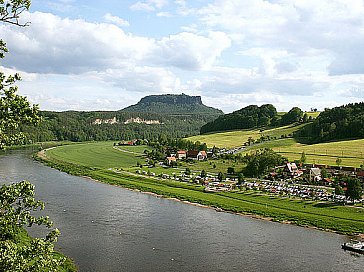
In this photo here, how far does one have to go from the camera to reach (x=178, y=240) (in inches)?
1423

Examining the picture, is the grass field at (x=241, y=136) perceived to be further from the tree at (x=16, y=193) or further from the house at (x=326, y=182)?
the tree at (x=16, y=193)

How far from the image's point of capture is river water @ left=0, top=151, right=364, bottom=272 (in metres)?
30.5

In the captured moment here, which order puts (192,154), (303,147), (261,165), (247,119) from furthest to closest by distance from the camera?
1. (247,119)
2. (303,147)
3. (192,154)
4. (261,165)

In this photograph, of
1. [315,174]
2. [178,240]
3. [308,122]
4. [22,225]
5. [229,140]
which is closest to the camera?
[22,225]

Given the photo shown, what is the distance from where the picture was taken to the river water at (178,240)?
30.5m

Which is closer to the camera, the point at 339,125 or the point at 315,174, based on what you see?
the point at 315,174

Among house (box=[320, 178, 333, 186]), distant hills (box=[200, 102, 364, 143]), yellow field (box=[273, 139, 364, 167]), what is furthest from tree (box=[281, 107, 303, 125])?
house (box=[320, 178, 333, 186])

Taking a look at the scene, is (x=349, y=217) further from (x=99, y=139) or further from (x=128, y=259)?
(x=99, y=139)

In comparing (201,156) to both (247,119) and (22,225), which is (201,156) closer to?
(247,119)

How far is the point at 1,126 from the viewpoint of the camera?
9.89 metres

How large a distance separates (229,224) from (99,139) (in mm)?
142538

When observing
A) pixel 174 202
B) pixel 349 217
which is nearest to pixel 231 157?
pixel 174 202

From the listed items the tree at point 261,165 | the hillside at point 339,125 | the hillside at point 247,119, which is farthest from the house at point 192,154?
the hillside at point 247,119

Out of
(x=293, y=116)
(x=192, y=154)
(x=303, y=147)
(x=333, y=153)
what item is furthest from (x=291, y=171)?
(x=293, y=116)
